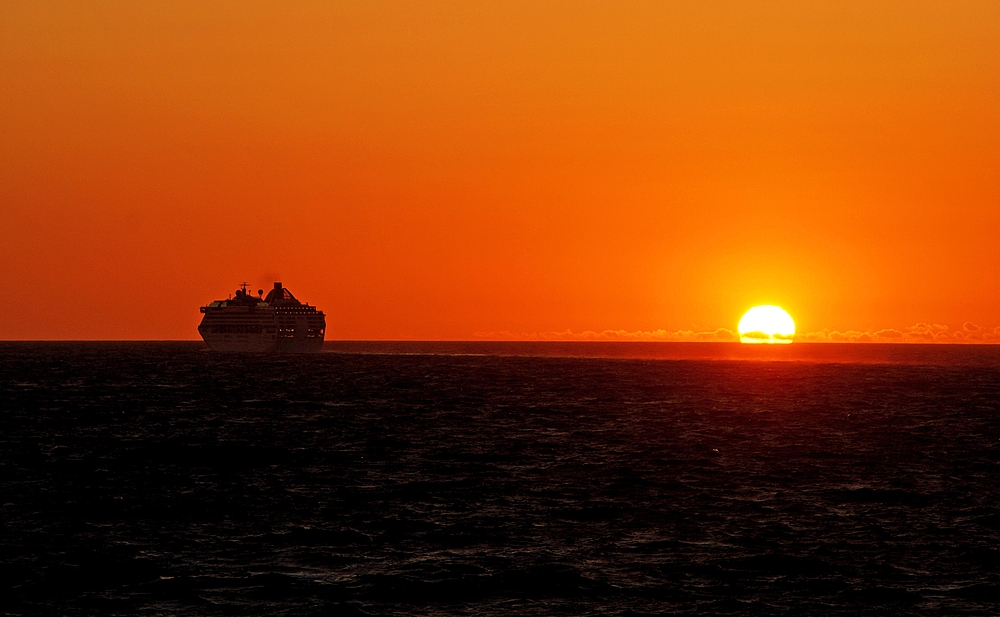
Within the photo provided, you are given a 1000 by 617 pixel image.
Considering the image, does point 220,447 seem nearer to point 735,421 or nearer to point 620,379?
point 735,421

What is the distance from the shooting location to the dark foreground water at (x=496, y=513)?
2406 cm

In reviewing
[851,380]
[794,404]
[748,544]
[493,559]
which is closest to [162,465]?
[493,559]

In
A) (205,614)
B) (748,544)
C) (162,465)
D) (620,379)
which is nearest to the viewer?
(205,614)

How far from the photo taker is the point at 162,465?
1774 inches

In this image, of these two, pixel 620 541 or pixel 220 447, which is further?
pixel 220 447

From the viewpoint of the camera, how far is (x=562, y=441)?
178 ft

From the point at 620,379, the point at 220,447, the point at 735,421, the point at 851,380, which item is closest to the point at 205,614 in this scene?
the point at 220,447

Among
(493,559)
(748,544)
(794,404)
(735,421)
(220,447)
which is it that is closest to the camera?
(493,559)

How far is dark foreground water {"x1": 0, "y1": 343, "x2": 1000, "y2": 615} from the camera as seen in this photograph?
24.1 meters

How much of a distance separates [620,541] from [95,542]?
1369 centimetres

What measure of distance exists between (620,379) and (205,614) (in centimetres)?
10652

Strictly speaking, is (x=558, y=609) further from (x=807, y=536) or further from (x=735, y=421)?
(x=735, y=421)

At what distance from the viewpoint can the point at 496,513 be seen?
33625mm

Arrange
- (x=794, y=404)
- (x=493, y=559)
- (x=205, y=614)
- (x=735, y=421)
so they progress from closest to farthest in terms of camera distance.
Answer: (x=205, y=614) < (x=493, y=559) < (x=735, y=421) < (x=794, y=404)
